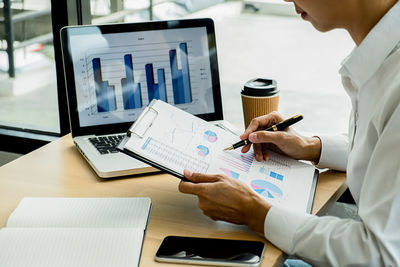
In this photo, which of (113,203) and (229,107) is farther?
(229,107)

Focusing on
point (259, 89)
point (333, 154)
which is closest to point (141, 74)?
point (259, 89)

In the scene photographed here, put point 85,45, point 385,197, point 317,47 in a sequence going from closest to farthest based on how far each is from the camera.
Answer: point 385,197 → point 85,45 → point 317,47

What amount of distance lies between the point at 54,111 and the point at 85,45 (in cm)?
68

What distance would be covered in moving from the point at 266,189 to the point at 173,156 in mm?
207

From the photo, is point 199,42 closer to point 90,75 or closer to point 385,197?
point 90,75

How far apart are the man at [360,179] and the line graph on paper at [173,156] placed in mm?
39

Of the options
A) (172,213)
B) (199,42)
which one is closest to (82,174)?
(172,213)

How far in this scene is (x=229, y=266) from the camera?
3.20 feet

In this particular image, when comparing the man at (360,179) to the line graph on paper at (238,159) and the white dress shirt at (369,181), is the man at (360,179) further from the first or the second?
the line graph on paper at (238,159)

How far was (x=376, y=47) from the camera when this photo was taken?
1.08m

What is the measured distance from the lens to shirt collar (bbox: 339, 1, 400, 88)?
41.8 inches

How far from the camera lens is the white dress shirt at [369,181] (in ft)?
3.07

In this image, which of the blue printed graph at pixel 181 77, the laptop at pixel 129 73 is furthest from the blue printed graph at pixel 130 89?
the blue printed graph at pixel 181 77

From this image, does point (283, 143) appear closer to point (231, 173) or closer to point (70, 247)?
point (231, 173)
